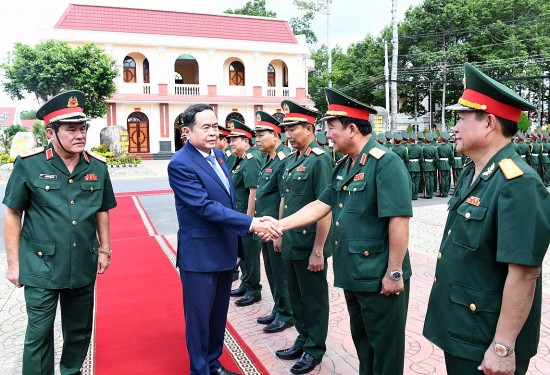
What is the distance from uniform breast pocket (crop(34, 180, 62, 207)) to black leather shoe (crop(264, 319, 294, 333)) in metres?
1.97

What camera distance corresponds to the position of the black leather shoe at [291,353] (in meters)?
3.31

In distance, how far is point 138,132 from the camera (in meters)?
26.7

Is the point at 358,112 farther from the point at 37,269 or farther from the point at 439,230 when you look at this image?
the point at 439,230

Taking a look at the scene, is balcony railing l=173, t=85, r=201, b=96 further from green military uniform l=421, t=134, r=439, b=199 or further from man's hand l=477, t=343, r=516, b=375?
man's hand l=477, t=343, r=516, b=375

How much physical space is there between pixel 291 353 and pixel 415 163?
27.7 feet

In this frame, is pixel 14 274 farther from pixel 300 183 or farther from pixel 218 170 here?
pixel 300 183

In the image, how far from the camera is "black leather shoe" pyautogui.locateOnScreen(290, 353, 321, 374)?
307cm

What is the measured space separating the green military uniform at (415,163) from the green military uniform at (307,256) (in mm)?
8033

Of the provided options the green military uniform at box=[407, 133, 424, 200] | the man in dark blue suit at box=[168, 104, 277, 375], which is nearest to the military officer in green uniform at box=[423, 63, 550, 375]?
the man in dark blue suit at box=[168, 104, 277, 375]

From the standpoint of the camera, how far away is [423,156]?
11.2 metres

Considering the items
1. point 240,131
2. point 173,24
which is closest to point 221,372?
point 240,131

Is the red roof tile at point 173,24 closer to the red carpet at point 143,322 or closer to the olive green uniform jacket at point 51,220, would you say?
the red carpet at point 143,322

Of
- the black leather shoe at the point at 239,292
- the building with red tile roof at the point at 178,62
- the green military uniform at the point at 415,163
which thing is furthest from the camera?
the building with red tile roof at the point at 178,62

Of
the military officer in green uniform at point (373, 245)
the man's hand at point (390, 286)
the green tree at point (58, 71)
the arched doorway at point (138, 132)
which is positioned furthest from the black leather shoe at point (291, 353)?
the arched doorway at point (138, 132)
